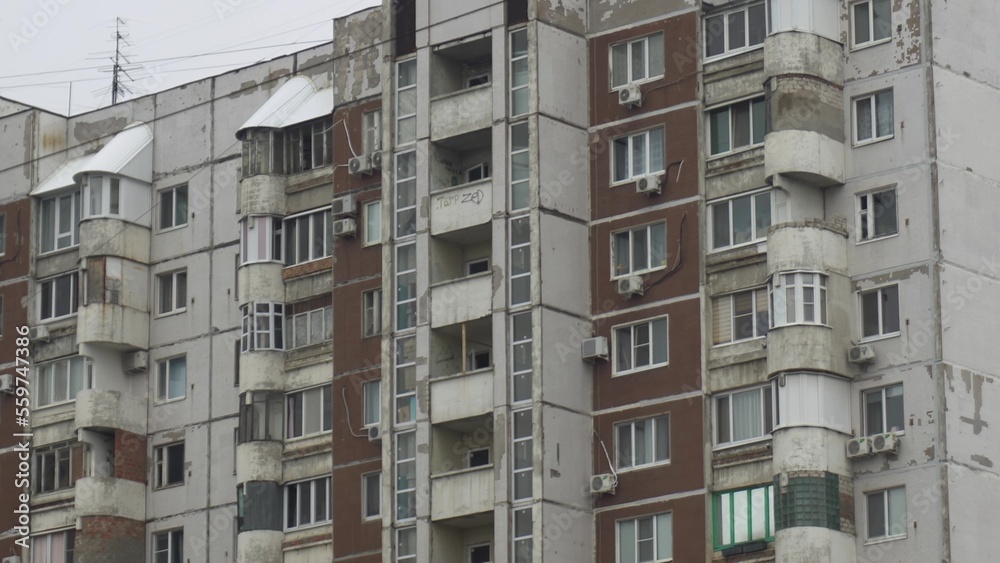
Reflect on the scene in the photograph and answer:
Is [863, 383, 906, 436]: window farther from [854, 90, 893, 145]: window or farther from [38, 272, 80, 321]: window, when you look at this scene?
[38, 272, 80, 321]: window

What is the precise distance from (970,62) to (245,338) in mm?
22014

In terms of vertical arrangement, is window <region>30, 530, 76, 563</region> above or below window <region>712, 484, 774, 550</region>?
above

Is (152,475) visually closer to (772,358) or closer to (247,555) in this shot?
(247,555)

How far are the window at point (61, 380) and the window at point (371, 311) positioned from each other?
34.9 ft

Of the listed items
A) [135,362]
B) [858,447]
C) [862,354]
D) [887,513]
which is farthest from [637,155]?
[135,362]

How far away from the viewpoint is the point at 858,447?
65188mm

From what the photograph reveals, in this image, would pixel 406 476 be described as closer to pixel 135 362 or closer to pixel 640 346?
pixel 640 346

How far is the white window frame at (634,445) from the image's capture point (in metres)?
68.8

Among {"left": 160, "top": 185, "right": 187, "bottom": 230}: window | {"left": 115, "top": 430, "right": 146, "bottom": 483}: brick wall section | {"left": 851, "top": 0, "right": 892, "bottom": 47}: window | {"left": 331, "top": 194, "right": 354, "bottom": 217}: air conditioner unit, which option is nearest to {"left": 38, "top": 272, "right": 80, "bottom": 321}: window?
{"left": 160, "top": 185, "right": 187, "bottom": 230}: window

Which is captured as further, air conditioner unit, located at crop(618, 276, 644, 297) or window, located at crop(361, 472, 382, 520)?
window, located at crop(361, 472, 382, 520)

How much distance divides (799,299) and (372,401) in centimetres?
1361

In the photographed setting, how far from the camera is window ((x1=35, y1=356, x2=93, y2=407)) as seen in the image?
82000mm

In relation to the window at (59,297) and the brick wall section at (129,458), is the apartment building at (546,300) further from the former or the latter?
the window at (59,297)

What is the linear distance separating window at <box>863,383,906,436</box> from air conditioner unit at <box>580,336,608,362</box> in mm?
7376
